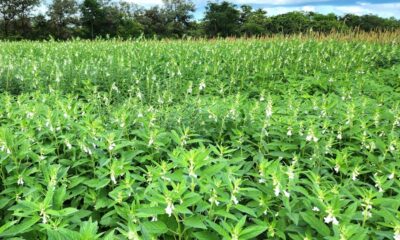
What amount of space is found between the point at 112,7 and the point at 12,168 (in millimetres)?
44581

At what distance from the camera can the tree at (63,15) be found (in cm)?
4012

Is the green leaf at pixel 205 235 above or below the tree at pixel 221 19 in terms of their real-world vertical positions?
above

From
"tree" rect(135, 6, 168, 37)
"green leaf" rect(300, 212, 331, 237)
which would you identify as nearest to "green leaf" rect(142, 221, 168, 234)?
"green leaf" rect(300, 212, 331, 237)

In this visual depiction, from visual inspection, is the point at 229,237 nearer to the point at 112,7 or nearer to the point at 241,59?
the point at 241,59

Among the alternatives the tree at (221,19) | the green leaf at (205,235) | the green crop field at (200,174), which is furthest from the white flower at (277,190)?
the tree at (221,19)

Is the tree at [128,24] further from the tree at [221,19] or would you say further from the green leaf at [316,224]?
the green leaf at [316,224]

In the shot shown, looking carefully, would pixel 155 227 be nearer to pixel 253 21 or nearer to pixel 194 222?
pixel 194 222

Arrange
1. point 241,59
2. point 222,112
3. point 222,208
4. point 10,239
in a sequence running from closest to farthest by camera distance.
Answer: point 10,239, point 222,208, point 222,112, point 241,59

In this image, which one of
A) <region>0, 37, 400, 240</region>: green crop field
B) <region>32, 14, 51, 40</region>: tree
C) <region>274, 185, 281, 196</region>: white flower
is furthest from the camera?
<region>32, 14, 51, 40</region>: tree

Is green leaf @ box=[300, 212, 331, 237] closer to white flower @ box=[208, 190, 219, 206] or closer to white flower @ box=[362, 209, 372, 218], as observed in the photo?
white flower @ box=[362, 209, 372, 218]

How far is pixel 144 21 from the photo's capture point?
1832 inches

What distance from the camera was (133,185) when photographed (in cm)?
206

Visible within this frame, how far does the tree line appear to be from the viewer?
4012cm

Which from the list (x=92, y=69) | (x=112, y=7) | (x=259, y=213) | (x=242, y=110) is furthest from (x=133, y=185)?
(x=112, y=7)
